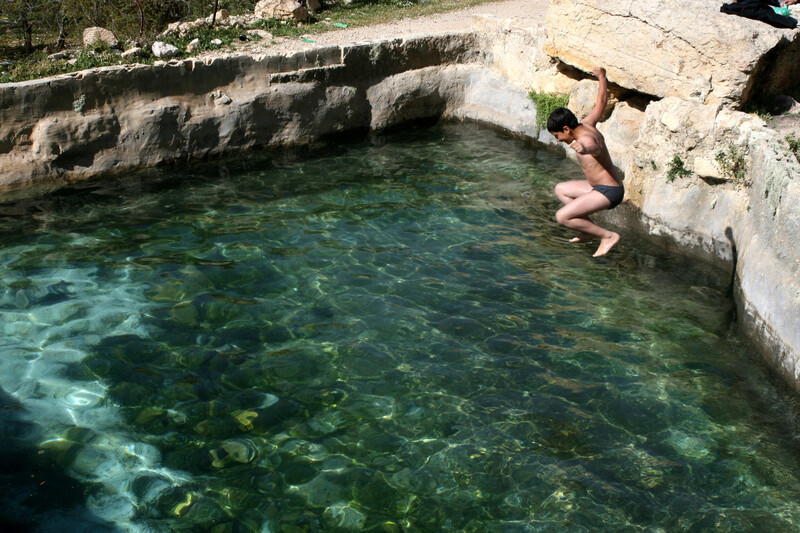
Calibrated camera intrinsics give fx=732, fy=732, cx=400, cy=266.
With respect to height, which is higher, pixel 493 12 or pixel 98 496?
pixel 493 12

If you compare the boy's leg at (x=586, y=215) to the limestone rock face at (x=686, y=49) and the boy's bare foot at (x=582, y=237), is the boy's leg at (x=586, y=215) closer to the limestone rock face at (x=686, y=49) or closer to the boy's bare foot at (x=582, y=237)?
the boy's bare foot at (x=582, y=237)

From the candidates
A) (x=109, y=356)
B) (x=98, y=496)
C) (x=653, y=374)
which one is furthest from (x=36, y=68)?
(x=653, y=374)

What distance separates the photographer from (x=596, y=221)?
327 inches

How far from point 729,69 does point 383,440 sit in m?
5.45

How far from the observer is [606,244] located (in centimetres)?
717

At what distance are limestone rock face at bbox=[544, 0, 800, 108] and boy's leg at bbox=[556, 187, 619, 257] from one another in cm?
179

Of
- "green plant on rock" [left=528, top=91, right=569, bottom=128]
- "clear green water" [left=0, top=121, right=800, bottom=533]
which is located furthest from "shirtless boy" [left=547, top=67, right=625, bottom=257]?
"green plant on rock" [left=528, top=91, right=569, bottom=128]

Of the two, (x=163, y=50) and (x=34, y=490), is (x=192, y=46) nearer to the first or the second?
(x=163, y=50)

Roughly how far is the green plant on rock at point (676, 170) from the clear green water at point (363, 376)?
92 cm

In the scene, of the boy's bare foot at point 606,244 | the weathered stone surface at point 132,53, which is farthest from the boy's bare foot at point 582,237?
the weathered stone surface at point 132,53

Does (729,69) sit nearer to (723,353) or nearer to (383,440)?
(723,353)

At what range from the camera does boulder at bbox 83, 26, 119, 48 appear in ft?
35.3

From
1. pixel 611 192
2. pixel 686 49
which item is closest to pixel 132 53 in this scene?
pixel 611 192

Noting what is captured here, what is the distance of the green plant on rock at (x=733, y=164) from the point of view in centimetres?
681
